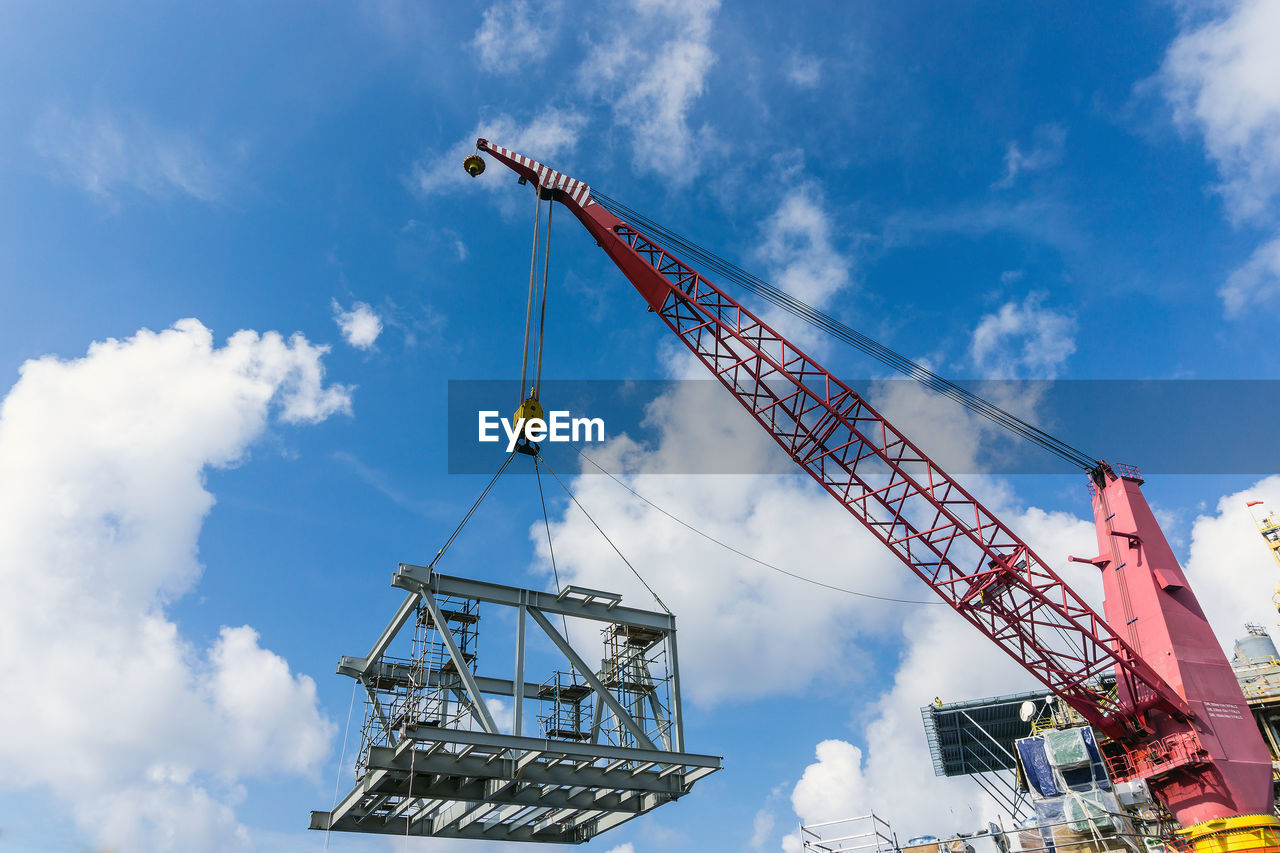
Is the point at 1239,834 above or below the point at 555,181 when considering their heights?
below

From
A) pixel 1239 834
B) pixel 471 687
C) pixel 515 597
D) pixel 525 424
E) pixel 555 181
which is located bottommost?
pixel 1239 834

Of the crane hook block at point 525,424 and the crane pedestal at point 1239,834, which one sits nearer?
the crane hook block at point 525,424

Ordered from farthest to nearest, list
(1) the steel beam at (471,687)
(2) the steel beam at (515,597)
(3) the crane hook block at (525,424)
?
(3) the crane hook block at (525,424)
(2) the steel beam at (515,597)
(1) the steel beam at (471,687)

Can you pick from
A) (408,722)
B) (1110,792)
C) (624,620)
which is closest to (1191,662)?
(1110,792)

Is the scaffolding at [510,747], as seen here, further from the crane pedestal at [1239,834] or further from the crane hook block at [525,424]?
the crane pedestal at [1239,834]

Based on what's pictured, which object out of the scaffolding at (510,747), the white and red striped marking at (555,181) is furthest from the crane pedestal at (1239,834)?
the white and red striped marking at (555,181)

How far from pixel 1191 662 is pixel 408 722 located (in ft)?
107

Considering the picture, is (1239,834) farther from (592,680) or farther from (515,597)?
(515,597)

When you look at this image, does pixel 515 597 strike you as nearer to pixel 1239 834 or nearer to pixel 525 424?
pixel 525 424

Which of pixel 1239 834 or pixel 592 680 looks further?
pixel 1239 834

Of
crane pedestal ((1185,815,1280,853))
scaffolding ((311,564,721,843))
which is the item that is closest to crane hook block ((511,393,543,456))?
scaffolding ((311,564,721,843))

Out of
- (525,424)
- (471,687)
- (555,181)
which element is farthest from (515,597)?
(555,181)

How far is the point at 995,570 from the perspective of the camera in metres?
36.1

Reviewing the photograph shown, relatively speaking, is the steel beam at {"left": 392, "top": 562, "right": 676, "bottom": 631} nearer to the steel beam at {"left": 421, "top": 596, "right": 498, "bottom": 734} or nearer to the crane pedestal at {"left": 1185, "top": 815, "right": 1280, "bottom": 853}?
the steel beam at {"left": 421, "top": 596, "right": 498, "bottom": 734}
